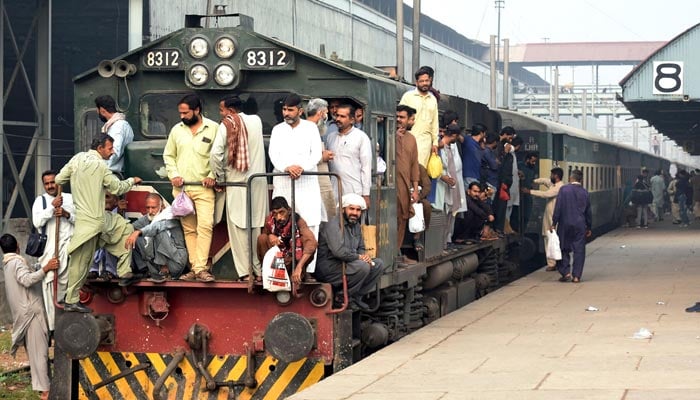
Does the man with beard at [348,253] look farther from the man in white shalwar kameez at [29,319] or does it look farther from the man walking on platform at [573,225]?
the man walking on platform at [573,225]

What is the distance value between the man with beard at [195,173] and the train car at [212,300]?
0.71 ft

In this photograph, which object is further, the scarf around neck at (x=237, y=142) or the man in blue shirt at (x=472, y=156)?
the man in blue shirt at (x=472, y=156)

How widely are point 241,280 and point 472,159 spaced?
6.55 m

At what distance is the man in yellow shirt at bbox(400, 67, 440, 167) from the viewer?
1312 centimetres

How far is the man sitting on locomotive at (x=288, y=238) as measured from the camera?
32.3ft

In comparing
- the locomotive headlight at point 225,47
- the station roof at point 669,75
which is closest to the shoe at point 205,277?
the locomotive headlight at point 225,47

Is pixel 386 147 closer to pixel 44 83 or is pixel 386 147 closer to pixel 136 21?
pixel 136 21

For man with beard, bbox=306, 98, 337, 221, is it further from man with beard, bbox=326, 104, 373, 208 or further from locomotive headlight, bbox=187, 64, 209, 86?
Result: locomotive headlight, bbox=187, 64, 209, 86

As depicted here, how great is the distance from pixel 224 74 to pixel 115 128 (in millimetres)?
1059

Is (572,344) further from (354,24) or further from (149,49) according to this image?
(354,24)

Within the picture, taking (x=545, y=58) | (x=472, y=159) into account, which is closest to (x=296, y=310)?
(x=472, y=159)

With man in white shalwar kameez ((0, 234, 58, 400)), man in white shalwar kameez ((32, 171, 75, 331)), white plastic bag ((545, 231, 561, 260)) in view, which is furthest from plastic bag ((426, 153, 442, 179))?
white plastic bag ((545, 231, 561, 260))

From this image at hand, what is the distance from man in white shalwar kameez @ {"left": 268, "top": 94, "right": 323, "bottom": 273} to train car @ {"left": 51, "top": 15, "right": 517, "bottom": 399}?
0.61 m

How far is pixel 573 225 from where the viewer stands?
1842 cm
